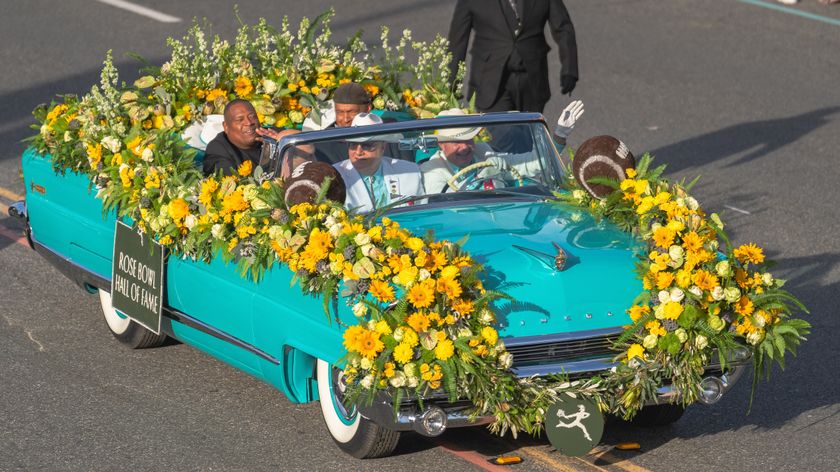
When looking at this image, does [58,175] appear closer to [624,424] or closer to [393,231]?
[393,231]

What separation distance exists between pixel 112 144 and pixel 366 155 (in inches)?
61.8

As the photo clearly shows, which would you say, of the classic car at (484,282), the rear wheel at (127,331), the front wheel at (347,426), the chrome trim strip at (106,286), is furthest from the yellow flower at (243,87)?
the front wheel at (347,426)

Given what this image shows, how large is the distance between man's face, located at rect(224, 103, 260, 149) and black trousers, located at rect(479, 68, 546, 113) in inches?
107

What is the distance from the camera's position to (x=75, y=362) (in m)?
8.51

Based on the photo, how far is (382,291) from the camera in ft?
21.2

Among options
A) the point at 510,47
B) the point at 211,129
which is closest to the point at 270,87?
the point at 211,129

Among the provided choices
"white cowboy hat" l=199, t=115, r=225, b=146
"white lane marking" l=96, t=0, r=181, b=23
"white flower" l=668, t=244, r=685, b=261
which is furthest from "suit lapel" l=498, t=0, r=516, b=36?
"white lane marking" l=96, t=0, r=181, b=23

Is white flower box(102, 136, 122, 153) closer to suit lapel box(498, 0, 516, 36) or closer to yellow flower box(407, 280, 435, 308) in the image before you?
yellow flower box(407, 280, 435, 308)

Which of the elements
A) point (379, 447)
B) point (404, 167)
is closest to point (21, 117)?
point (404, 167)

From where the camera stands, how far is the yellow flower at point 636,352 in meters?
6.58

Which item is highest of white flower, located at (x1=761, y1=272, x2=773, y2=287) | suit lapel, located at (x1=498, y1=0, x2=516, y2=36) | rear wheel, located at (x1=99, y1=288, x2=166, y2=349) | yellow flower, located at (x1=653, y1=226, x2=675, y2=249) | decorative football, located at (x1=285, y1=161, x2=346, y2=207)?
suit lapel, located at (x1=498, y1=0, x2=516, y2=36)

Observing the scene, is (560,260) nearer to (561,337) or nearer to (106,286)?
(561,337)

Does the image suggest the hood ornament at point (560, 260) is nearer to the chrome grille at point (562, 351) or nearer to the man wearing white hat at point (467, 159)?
the chrome grille at point (562, 351)

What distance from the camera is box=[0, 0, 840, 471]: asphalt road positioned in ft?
23.6
